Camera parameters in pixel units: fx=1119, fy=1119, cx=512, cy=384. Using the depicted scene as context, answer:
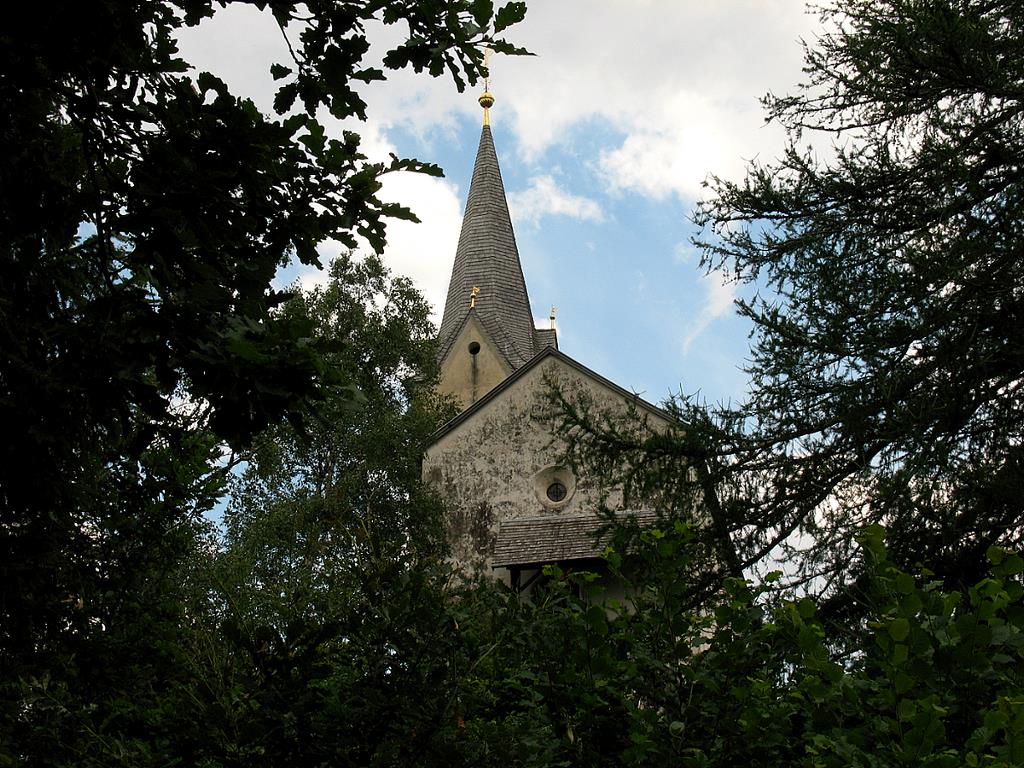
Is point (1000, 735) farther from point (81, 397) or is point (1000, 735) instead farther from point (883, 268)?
point (883, 268)

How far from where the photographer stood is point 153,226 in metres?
3.74

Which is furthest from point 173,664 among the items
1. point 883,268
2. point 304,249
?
point 883,268

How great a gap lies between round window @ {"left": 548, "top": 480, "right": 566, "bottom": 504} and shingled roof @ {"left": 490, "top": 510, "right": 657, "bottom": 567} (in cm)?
56

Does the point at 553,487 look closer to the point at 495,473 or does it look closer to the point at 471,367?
the point at 495,473

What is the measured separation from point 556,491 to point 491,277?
12.8m

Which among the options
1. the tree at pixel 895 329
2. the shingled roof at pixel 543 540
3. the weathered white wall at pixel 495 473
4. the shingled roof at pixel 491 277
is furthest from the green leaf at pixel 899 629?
the shingled roof at pixel 491 277

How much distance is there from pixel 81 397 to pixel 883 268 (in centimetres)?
697

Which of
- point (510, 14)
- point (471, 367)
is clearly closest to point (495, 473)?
point (471, 367)

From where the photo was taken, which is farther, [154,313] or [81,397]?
[81,397]

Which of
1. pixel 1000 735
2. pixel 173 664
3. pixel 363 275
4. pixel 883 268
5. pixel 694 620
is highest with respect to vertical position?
pixel 363 275

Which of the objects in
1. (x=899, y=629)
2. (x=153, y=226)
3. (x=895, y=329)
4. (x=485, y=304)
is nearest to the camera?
(x=899, y=629)

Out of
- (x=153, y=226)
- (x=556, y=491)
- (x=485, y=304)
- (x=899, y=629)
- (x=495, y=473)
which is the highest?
(x=485, y=304)

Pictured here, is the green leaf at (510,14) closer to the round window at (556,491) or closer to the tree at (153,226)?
the tree at (153,226)

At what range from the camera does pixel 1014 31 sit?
30.7 ft
